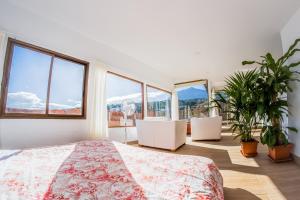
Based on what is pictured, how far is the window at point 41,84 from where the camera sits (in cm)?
256

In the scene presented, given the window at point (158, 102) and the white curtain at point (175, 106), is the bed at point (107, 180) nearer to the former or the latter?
the window at point (158, 102)

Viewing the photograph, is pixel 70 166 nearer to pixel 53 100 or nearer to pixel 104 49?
pixel 53 100

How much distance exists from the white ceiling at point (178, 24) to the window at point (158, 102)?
1.87 m

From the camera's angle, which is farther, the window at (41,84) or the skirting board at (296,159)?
the window at (41,84)

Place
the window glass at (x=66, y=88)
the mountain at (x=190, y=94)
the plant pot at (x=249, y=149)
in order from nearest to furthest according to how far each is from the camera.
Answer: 1. the plant pot at (x=249, y=149)
2. the window glass at (x=66, y=88)
3. the mountain at (x=190, y=94)

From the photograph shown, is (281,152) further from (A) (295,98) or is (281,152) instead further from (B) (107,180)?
(B) (107,180)

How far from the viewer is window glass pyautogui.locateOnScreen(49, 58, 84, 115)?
3170 mm

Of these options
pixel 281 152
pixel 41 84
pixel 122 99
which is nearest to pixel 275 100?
pixel 281 152

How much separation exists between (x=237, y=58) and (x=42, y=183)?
5441 mm

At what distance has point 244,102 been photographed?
2910mm

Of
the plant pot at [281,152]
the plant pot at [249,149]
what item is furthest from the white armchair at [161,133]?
the plant pot at [281,152]

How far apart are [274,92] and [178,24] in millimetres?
2093

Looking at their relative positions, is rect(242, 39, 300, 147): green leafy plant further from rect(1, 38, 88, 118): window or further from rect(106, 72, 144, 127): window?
rect(1, 38, 88, 118): window

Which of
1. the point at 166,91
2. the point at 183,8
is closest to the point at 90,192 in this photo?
the point at 183,8
